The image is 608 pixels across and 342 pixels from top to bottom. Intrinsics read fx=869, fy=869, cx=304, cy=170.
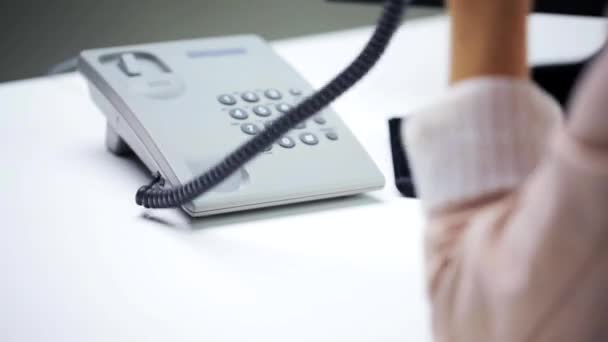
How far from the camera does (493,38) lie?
0.29 m

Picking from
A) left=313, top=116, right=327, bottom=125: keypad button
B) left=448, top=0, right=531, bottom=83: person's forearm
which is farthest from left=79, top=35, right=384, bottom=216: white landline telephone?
left=448, top=0, right=531, bottom=83: person's forearm

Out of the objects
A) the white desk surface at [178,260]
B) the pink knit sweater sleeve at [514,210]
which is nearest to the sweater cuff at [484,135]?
the pink knit sweater sleeve at [514,210]

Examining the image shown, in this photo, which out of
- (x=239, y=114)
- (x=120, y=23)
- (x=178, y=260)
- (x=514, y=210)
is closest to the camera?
(x=514, y=210)

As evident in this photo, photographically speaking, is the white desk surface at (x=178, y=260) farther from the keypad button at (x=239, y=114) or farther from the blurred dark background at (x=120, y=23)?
the blurred dark background at (x=120, y=23)

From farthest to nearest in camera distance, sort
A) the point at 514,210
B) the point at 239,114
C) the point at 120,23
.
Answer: the point at 120,23 < the point at 239,114 < the point at 514,210

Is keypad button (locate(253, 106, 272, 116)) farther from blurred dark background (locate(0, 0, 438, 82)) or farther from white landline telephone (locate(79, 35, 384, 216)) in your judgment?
blurred dark background (locate(0, 0, 438, 82))

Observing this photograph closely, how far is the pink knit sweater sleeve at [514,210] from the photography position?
0.78 ft

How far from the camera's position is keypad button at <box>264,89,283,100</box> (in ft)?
2.01

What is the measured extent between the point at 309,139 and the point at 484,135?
31 cm

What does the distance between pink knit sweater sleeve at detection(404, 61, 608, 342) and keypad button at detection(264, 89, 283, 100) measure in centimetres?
33

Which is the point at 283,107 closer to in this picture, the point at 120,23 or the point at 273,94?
the point at 273,94

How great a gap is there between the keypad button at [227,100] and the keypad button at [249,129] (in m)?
0.03

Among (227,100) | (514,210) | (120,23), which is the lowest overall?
(120,23)

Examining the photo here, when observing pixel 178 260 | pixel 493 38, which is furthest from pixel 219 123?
pixel 493 38
